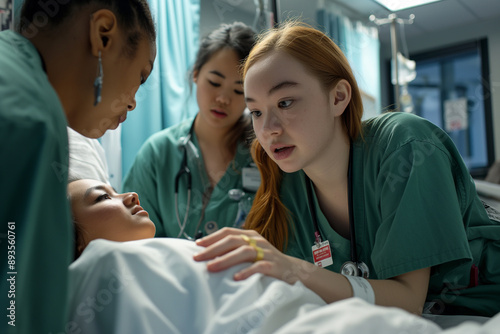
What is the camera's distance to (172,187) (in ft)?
7.52

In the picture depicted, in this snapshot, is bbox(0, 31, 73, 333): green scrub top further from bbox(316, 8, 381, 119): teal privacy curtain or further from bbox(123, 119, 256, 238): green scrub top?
bbox(316, 8, 381, 119): teal privacy curtain

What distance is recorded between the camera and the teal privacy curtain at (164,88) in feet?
8.50

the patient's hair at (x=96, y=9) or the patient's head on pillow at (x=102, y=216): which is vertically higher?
the patient's hair at (x=96, y=9)

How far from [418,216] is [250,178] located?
3.75 ft

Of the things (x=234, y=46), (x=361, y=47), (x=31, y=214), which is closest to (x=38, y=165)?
(x=31, y=214)

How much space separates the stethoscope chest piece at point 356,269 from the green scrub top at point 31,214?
2.84ft

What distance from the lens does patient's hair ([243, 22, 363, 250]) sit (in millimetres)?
1486

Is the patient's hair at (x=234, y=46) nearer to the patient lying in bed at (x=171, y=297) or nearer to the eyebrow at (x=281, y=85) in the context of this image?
the eyebrow at (x=281, y=85)

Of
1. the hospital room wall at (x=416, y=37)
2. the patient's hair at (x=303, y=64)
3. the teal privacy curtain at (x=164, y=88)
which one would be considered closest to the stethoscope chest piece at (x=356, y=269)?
the patient's hair at (x=303, y=64)

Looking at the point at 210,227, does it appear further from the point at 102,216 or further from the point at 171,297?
the point at 171,297

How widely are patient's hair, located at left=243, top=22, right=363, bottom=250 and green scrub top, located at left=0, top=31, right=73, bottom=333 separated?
2.91 feet

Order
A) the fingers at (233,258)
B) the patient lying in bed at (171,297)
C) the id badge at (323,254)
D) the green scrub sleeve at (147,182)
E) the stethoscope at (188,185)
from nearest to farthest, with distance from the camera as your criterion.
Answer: the patient lying in bed at (171,297)
the fingers at (233,258)
the id badge at (323,254)
the stethoscope at (188,185)
the green scrub sleeve at (147,182)

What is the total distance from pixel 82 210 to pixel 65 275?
2.47ft

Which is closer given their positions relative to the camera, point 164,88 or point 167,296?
point 167,296
